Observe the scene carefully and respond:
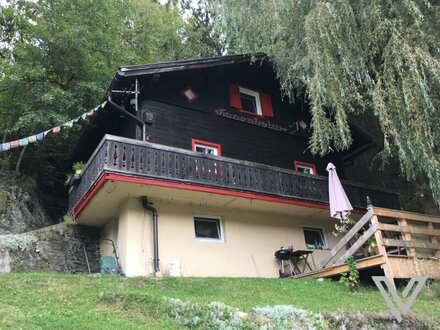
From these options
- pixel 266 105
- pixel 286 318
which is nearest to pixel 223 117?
pixel 266 105

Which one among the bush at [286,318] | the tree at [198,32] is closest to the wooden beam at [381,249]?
the bush at [286,318]

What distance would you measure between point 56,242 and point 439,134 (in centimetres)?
1117

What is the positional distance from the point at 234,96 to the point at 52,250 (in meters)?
8.15

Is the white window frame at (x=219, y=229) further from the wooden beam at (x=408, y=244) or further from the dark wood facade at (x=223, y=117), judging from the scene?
the wooden beam at (x=408, y=244)

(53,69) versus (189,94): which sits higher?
(53,69)

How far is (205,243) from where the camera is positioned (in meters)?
12.6

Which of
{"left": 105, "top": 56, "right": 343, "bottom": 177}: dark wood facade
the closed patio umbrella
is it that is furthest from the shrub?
{"left": 105, "top": 56, "right": 343, "bottom": 177}: dark wood facade

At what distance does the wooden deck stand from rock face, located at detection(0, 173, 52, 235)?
34.2 ft

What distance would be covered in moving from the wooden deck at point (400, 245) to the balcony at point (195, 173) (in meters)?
3.05

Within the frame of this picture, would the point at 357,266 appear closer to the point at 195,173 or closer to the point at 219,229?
the point at 219,229

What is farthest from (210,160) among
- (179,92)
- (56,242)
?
(56,242)

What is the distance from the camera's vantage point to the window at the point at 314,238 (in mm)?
14927

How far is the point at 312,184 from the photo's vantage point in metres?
14.3

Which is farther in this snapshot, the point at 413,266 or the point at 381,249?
the point at 413,266
